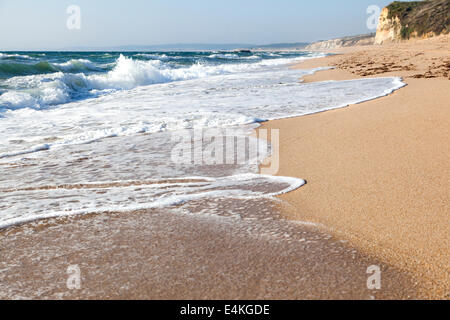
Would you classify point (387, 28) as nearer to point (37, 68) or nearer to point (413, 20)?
point (413, 20)

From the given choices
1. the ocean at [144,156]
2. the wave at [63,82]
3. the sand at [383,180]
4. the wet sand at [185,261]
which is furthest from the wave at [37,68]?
the wet sand at [185,261]

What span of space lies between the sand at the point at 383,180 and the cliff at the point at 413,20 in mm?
47085

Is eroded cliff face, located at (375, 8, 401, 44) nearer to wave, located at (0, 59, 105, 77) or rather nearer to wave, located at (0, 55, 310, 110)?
wave, located at (0, 55, 310, 110)

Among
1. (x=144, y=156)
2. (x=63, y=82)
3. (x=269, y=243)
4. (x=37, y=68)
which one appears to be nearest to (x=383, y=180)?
(x=269, y=243)

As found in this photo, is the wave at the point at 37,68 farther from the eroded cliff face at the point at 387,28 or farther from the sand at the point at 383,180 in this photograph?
the eroded cliff face at the point at 387,28

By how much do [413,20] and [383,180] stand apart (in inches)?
2265

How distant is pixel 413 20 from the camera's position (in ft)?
167

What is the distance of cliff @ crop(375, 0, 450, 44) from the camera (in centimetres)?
4525

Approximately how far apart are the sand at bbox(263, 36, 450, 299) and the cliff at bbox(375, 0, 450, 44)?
154ft

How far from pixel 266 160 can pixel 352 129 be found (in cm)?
139

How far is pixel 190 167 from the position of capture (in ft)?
11.0

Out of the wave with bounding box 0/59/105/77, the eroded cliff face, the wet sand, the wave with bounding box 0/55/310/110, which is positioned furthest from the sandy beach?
the eroded cliff face

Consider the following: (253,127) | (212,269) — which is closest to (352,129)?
(253,127)
